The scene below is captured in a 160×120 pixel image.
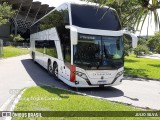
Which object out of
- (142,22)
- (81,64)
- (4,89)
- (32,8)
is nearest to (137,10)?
(142,22)

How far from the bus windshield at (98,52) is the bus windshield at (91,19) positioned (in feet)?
1.69

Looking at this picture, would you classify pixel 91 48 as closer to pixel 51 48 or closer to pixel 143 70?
pixel 51 48

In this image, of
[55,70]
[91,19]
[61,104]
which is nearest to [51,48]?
[55,70]

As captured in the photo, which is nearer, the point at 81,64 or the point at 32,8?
the point at 81,64

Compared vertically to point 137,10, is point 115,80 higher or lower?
lower

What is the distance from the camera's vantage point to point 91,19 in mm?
12789

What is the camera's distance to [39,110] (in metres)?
8.15

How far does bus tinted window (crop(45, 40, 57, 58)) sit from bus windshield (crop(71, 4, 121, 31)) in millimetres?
3254

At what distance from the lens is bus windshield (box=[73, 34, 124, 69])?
484 inches

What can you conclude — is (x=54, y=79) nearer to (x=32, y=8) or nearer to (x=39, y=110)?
(x=39, y=110)

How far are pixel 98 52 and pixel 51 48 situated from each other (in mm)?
4795

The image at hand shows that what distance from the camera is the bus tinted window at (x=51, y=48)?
15.7m

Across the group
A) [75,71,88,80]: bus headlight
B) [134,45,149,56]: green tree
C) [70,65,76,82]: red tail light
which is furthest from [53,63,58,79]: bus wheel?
[134,45,149,56]: green tree

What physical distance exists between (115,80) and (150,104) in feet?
8.63
